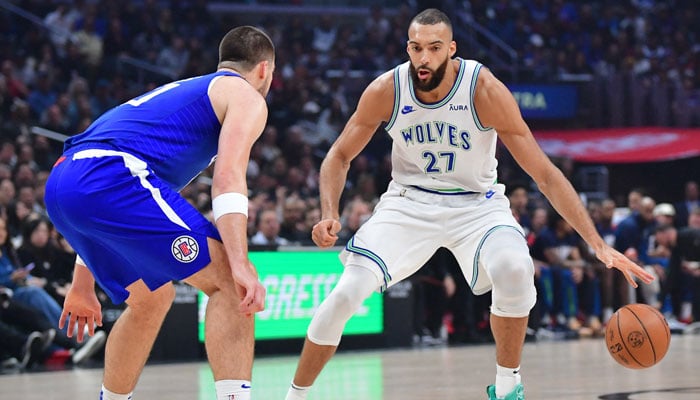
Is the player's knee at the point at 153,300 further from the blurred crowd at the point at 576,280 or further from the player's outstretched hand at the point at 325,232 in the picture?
the blurred crowd at the point at 576,280

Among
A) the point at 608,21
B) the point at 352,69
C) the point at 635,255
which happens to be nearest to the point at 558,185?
the point at 635,255

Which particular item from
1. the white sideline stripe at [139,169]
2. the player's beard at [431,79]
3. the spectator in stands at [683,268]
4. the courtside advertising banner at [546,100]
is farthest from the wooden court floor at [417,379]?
the courtside advertising banner at [546,100]

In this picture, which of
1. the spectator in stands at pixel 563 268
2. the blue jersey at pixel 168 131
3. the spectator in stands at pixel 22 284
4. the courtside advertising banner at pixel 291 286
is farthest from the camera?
the spectator in stands at pixel 563 268

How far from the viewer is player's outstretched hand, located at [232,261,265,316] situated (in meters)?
4.14

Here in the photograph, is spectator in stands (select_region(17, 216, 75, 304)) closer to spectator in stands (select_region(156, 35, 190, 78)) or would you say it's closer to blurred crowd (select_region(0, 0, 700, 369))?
blurred crowd (select_region(0, 0, 700, 369))

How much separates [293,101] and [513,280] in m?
14.0

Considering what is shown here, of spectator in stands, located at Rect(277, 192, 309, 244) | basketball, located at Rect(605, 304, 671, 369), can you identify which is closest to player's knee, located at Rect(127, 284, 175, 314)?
basketball, located at Rect(605, 304, 671, 369)

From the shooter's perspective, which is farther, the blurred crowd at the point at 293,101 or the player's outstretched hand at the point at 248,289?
the blurred crowd at the point at 293,101

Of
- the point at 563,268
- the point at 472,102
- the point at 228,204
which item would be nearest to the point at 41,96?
the point at 563,268

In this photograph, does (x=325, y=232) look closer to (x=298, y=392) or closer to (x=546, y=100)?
(x=298, y=392)

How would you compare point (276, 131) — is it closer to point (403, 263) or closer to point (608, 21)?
point (608, 21)

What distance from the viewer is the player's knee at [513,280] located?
572cm

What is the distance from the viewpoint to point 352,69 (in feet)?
70.7

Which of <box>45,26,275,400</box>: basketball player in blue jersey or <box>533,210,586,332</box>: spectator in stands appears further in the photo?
<box>533,210,586,332</box>: spectator in stands
